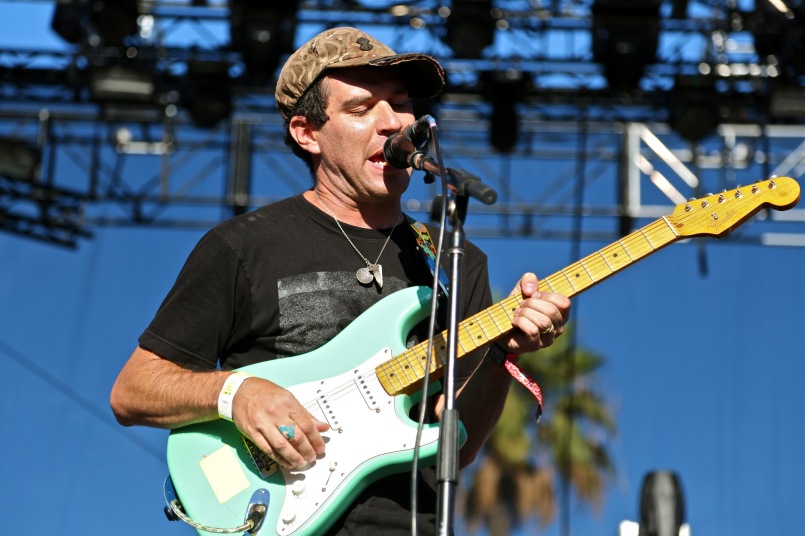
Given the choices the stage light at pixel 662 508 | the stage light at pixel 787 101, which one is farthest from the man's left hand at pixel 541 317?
the stage light at pixel 787 101

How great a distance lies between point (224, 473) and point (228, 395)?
0.68 feet

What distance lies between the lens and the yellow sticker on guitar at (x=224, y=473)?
100.0 inches

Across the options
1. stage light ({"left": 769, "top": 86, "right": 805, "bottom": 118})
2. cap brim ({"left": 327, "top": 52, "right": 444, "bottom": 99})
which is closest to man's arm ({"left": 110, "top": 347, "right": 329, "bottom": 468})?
cap brim ({"left": 327, "top": 52, "right": 444, "bottom": 99})

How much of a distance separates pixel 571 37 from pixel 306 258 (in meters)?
6.31

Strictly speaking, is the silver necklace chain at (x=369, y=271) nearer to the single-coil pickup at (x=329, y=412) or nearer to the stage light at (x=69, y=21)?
the single-coil pickup at (x=329, y=412)

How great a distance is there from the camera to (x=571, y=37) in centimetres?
856

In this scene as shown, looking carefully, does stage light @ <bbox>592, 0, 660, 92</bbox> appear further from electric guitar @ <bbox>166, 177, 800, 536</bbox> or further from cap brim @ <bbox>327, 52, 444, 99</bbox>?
electric guitar @ <bbox>166, 177, 800, 536</bbox>

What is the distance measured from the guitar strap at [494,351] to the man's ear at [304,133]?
1.10 feet

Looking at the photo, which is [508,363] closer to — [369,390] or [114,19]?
[369,390]

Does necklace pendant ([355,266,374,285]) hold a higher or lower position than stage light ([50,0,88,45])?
lower

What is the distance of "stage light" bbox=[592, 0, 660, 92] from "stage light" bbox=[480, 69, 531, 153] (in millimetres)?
837

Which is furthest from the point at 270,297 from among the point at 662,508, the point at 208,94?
the point at 208,94

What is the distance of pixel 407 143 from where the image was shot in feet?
8.37

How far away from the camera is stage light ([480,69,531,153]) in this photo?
8.49 m
